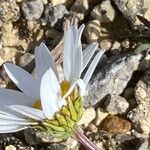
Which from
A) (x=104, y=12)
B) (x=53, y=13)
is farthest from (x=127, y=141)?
(x=53, y=13)

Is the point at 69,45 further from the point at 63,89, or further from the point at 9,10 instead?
the point at 9,10

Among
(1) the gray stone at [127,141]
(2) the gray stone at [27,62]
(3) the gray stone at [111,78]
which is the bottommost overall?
(1) the gray stone at [127,141]

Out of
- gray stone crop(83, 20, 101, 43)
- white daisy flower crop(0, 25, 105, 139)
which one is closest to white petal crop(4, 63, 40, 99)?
white daisy flower crop(0, 25, 105, 139)

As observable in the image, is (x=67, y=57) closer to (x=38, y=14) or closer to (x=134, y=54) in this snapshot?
(x=134, y=54)

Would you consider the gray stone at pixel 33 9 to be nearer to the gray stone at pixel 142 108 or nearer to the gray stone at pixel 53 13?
the gray stone at pixel 53 13

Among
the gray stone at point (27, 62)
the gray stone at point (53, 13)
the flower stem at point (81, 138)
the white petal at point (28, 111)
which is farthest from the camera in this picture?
the gray stone at point (53, 13)

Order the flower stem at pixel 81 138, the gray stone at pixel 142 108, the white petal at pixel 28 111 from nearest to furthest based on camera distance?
the white petal at pixel 28 111 < the flower stem at pixel 81 138 < the gray stone at pixel 142 108

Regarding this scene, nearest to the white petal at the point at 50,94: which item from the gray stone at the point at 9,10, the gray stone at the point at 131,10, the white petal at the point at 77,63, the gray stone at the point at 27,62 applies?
the white petal at the point at 77,63

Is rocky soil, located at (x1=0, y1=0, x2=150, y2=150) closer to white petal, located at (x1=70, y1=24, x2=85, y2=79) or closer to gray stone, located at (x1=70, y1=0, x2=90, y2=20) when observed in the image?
gray stone, located at (x1=70, y1=0, x2=90, y2=20)
